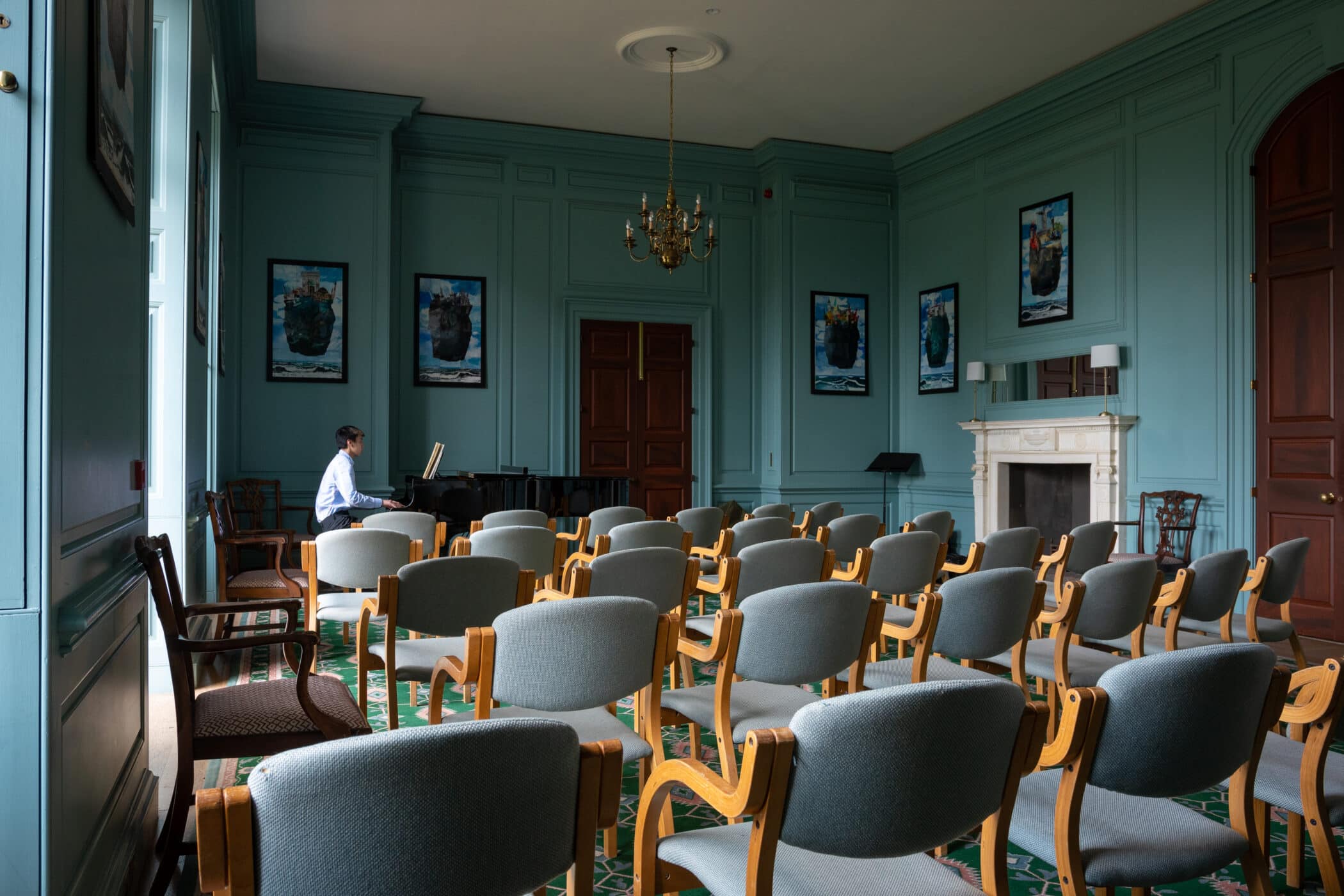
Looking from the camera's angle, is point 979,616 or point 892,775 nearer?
point 892,775

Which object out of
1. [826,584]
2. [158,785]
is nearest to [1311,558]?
[826,584]

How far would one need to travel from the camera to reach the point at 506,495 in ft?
25.8

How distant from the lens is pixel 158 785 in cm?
298

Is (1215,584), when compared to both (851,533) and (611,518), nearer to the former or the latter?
(851,533)

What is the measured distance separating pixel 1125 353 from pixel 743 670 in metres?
6.55

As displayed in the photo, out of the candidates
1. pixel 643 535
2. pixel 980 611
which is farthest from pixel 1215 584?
pixel 643 535

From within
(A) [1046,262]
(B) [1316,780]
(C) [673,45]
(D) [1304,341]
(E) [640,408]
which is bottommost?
(B) [1316,780]

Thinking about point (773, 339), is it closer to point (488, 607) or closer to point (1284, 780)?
point (488, 607)

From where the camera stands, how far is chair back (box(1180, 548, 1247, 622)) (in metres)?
3.64

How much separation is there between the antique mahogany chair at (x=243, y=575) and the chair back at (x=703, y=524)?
224cm

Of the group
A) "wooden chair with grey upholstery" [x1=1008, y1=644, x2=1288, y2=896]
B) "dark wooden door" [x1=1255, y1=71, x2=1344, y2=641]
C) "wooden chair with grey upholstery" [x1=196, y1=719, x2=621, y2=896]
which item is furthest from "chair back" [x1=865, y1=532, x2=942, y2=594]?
"dark wooden door" [x1=1255, y1=71, x2=1344, y2=641]

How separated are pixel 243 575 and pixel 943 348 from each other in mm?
7191

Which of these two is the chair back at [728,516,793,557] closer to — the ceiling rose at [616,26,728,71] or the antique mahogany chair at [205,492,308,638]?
the antique mahogany chair at [205,492,308,638]

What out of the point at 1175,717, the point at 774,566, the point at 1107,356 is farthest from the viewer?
the point at 1107,356
